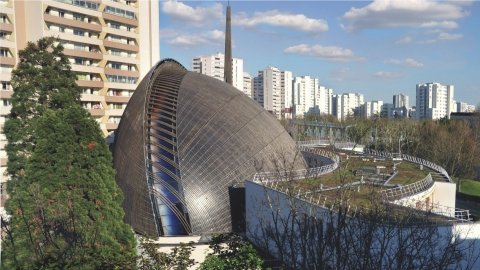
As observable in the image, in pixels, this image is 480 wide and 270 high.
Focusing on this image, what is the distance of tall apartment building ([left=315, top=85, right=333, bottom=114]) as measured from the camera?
158 meters

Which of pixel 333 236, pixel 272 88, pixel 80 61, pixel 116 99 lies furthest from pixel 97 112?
pixel 272 88

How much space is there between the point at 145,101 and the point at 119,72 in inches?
978

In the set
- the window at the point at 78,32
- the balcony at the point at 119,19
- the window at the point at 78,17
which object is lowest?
the window at the point at 78,32

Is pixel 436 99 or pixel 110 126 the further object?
pixel 436 99

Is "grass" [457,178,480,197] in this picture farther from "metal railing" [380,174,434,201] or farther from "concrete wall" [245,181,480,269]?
"concrete wall" [245,181,480,269]

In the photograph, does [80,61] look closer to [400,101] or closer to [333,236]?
[333,236]

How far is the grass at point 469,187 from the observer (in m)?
46.1

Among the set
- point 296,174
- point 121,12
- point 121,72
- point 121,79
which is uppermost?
point 121,12

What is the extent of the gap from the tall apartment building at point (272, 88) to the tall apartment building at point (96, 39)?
82665 mm

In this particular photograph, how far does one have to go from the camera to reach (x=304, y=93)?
152 m

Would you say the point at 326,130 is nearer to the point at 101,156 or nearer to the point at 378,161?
the point at 378,161

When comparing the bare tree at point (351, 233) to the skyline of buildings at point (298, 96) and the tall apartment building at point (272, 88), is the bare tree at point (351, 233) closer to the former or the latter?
the skyline of buildings at point (298, 96)

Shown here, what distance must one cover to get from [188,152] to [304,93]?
431 ft

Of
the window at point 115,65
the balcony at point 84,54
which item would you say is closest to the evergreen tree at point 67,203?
the balcony at point 84,54
